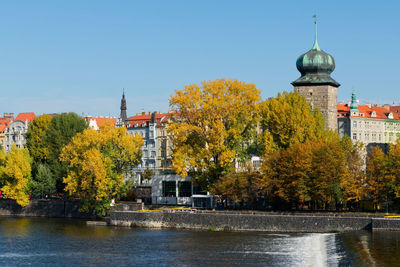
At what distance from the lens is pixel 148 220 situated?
89.2 meters

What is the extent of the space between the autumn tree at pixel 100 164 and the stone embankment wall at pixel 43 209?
4.93 meters

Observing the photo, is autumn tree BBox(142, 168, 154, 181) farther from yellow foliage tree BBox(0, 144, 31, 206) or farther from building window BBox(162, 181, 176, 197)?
building window BBox(162, 181, 176, 197)

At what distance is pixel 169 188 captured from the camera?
107562 millimetres

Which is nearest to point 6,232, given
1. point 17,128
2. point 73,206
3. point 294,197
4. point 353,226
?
point 73,206

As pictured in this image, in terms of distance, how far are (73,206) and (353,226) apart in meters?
46.2

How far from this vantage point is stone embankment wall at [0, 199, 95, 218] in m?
109

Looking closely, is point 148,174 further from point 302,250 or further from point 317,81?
point 302,250

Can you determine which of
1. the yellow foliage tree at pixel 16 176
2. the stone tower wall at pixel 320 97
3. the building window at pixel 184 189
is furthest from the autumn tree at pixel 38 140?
the stone tower wall at pixel 320 97

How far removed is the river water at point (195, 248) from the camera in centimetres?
6181

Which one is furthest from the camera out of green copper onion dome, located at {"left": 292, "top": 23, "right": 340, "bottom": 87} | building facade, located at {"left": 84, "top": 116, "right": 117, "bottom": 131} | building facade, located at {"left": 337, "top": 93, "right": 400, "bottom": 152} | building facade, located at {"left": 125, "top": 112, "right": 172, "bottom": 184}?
building facade, located at {"left": 84, "top": 116, "right": 117, "bottom": 131}

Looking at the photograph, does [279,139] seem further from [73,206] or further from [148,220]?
[73,206]

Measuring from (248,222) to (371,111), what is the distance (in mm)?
85134

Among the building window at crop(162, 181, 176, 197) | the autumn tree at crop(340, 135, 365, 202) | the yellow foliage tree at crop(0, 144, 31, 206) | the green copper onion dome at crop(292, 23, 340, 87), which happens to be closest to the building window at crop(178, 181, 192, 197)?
the building window at crop(162, 181, 176, 197)

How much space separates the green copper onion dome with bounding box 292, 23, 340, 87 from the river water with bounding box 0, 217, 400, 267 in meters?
30.4
